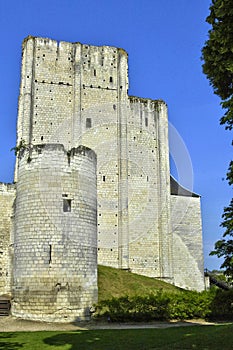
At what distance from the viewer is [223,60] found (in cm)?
998

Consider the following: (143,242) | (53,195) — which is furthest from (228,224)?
(143,242)

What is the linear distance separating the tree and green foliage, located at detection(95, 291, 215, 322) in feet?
22.2

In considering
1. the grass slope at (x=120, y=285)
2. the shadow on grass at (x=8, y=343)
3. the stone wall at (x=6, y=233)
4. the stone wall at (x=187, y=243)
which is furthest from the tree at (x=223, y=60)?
the stone wall at (x=187, y=243)

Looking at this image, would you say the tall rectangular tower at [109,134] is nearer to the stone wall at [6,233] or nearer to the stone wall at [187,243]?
the stone wall at [187,243]

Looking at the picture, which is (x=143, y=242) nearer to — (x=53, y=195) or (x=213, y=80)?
(x=53, y=195)

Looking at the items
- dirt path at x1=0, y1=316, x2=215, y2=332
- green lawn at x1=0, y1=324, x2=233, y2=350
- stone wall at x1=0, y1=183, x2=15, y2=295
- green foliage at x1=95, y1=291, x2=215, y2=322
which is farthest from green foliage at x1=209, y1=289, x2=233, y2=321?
stone wall at x1=0, y1=183, x2=15, y2=295

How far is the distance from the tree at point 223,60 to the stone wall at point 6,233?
45.9 ft

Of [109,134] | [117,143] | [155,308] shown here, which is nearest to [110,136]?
[109,134]

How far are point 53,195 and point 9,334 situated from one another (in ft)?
17.6

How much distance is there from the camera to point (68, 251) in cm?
1512

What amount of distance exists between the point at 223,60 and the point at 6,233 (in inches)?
595

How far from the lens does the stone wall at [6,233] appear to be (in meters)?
20.4

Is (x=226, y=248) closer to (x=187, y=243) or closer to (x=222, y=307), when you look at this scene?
(x=222, y=307)

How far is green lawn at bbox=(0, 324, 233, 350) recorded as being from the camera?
374 inches
